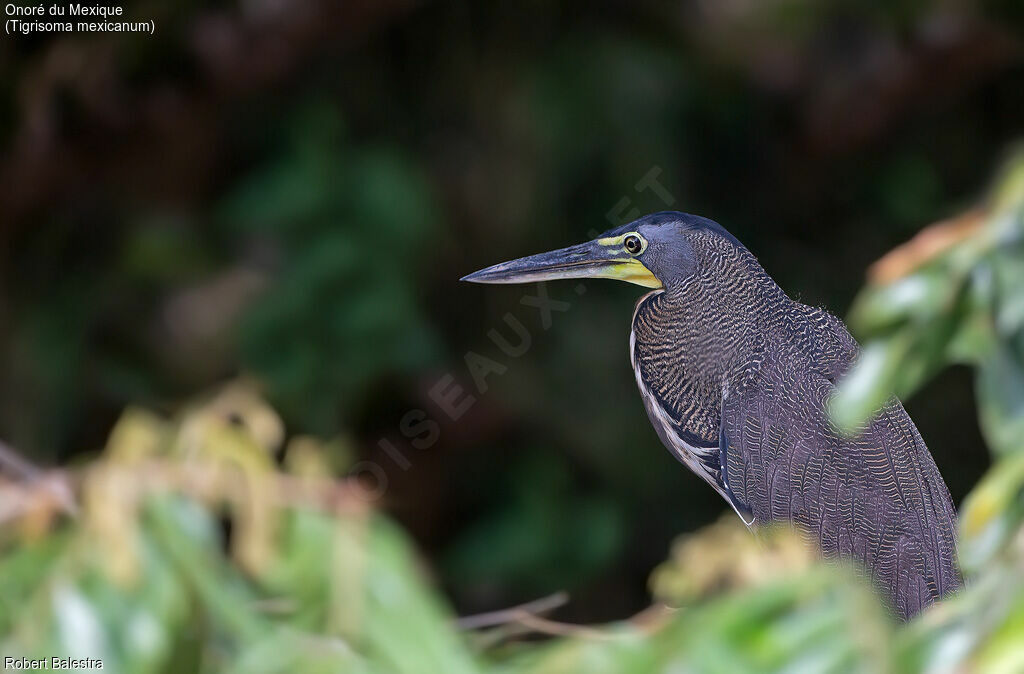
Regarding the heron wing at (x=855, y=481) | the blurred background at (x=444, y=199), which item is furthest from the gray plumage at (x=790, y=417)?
the blurred background at (x=444, y=199)

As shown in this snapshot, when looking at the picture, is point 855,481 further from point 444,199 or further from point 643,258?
point 444,199

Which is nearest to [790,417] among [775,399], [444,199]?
[775,399]

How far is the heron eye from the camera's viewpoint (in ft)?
0.96

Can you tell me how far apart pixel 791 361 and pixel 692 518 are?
792 mm

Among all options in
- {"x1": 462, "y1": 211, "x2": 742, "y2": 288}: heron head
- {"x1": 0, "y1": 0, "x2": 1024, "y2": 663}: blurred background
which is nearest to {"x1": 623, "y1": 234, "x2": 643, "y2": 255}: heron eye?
{"x1": 462, "y1": 211, "x2": 742, "y2": 288}: heron head

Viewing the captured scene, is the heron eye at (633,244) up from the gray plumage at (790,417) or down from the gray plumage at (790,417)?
up

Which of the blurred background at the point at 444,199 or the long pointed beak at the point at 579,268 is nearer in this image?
the long pointed beak at the point at 579,268

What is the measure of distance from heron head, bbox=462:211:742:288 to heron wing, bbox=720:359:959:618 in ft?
→ 0.12

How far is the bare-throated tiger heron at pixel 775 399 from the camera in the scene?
286 mm

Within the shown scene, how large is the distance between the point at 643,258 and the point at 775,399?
5cm

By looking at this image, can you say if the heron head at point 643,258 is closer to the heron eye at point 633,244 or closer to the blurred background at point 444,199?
the heron eye at point 633,244

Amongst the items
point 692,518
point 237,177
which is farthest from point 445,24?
point 692,518

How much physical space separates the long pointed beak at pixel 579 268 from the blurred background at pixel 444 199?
0.37m

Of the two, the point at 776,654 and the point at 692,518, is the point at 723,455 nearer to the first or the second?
the point at 776,654
